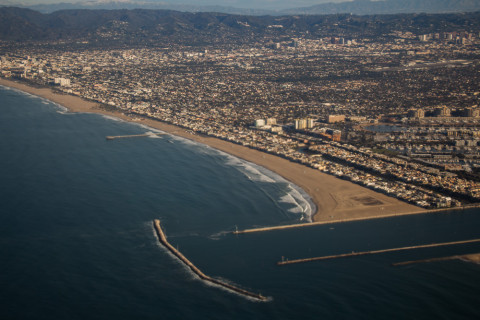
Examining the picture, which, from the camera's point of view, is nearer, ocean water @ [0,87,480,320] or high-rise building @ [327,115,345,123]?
ocean water @ [0,87,480,320]

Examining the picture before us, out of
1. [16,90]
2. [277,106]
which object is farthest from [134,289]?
[16,90]

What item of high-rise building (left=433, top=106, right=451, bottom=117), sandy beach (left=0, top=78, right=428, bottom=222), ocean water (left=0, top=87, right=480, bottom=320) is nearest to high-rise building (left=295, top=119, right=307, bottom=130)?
sandy beach (left=0, top=78, right=428, bottom=222)

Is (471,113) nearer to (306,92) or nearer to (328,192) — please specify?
(306,92)

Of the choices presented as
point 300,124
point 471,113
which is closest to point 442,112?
point 471,113

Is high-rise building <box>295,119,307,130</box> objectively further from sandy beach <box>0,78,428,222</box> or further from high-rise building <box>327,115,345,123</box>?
sandy beach <box>0,78,428,222</box>

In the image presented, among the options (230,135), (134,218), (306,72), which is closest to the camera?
(134,218)

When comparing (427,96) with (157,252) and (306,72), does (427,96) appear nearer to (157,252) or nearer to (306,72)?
(306,72)
